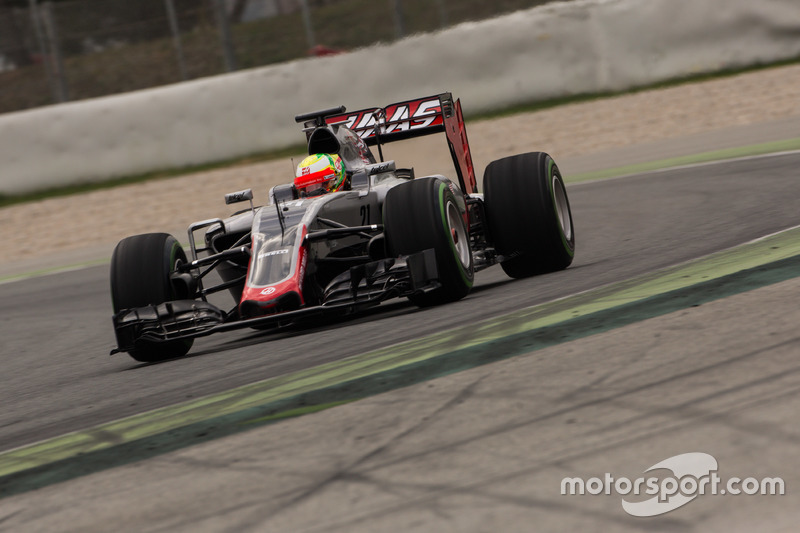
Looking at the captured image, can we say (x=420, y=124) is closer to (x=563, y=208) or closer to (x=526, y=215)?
(x=563, y=208)

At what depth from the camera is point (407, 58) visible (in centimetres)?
1844

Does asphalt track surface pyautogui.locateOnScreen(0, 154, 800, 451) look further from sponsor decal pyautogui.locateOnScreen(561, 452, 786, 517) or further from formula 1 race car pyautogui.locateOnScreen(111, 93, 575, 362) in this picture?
sponsor decal pyautogui.locateOnScreen(561, 452, 786, 517)

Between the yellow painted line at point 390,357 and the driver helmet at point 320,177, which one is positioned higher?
the driver helmet at point 320,177

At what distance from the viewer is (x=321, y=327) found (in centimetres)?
763

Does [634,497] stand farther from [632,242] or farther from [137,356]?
[632,242]

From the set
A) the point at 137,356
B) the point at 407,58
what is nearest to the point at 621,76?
the point at 407,58

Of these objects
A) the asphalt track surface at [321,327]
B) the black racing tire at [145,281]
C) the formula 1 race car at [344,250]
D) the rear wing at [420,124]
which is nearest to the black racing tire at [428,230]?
the formula 1 race car at [344,250]

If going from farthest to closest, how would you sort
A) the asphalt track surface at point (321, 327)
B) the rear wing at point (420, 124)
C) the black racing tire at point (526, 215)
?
the rear wing at point (420, 124), the black racing tire at point (526, 215), the asphalt track surface at point (321, 327)

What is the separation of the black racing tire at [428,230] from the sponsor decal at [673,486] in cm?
377

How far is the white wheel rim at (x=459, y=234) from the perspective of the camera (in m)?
7.56

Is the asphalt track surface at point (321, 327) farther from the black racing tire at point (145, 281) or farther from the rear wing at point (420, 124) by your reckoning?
the rear wing at point (420, 124)

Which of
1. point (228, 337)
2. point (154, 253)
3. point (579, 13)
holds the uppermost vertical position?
point (579, 13)

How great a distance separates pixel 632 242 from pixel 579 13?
9580mm

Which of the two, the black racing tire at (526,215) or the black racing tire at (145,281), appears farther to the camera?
the black racing tire at (526,215)
